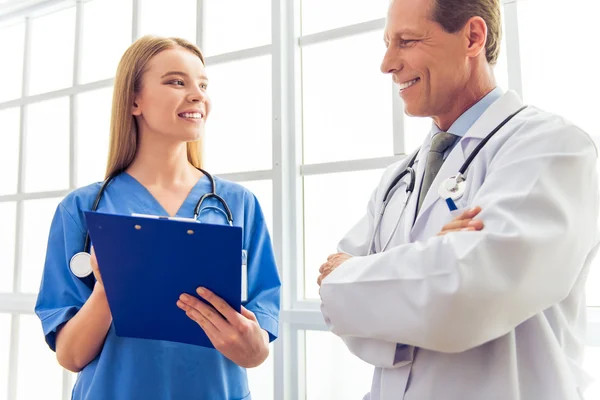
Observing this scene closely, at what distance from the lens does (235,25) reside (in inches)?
83.0

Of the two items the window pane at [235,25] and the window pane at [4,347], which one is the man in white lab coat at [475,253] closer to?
the window pane at [235,25]

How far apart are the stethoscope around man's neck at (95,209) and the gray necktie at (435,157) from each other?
1.66ft

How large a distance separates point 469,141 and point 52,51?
7.90ft

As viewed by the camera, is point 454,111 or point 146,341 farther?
point 146,341

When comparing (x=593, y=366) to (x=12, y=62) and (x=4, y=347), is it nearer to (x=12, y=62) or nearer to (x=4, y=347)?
(x=4, y=347)

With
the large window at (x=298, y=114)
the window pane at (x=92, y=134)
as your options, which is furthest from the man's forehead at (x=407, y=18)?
the window pane at (x=92, y=134)

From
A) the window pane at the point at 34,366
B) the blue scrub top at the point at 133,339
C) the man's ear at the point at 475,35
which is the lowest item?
the window pane at the point at 34,366

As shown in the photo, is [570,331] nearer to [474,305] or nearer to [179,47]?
[474,305]

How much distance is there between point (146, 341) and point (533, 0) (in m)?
1.38

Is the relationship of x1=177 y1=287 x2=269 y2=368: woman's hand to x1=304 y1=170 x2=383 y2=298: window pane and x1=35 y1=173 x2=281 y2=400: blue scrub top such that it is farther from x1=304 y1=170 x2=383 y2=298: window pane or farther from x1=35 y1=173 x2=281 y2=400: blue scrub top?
x1=304 y1=170 x2=383 y2=298: window pane

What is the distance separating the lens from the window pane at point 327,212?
1815 mm

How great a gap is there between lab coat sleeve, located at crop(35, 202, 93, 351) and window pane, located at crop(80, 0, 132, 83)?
4.51 ft

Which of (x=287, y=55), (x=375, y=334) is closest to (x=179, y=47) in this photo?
(x=287, y=55)

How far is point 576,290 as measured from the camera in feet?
2.88
